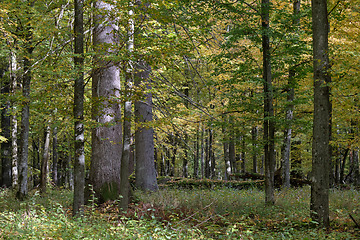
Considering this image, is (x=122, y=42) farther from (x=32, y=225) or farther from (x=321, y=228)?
(x=321, y=228)

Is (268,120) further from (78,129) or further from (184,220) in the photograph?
(78,129)

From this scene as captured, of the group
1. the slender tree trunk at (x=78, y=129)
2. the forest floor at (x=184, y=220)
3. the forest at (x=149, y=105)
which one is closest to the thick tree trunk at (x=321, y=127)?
the forest at (x=149, y=105)

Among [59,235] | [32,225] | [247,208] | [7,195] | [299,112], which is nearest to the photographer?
[59,235]

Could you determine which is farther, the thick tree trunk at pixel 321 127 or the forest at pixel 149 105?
the thick tree trunk at pixel 321 127

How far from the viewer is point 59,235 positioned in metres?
5.10

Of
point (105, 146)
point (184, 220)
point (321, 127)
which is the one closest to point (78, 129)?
point (105, 146)

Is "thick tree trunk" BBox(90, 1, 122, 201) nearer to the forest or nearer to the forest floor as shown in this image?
the forest

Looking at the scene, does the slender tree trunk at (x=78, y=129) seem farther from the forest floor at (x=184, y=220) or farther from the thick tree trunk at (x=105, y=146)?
the thick tree trunk at (x=105, y=146)

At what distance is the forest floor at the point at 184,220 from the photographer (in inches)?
213

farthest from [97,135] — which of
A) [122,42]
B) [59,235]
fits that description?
[59,235]

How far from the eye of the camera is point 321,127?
704 centimetres

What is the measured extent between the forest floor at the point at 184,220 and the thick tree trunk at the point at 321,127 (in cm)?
50

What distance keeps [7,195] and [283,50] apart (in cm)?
1274

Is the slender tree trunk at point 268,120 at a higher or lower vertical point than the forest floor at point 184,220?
higher
